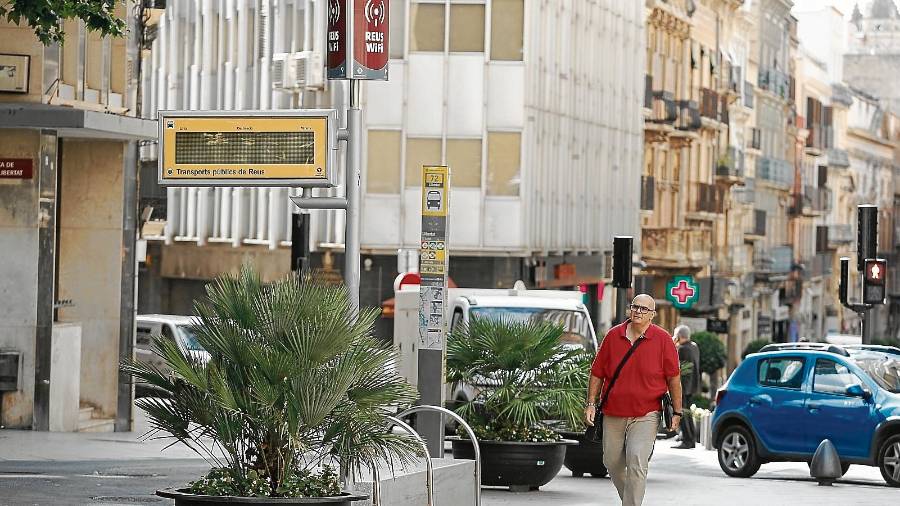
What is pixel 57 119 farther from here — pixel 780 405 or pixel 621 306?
pixel 621 306

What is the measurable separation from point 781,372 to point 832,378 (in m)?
0.82

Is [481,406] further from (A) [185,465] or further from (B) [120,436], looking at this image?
(B) [120,436]

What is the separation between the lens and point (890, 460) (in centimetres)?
2358

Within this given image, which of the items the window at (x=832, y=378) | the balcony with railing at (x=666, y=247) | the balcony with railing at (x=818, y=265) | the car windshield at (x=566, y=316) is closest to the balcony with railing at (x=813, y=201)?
the balcony with railing at (x=818, y=265)

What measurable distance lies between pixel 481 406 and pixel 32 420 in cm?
635

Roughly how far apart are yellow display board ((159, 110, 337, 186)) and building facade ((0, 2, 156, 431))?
21.9ft

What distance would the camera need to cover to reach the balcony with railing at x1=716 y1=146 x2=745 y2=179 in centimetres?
7781

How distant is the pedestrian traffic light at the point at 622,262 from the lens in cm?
3088

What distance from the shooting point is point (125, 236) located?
998 inches

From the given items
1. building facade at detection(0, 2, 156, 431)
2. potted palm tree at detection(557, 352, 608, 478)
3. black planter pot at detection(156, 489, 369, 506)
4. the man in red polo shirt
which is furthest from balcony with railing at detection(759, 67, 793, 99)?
black planter pot at detection(156, 489, 369, 506)

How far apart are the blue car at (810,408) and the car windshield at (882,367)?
12 millimetres

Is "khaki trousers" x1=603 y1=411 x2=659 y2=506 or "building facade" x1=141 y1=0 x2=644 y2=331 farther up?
"building facade" x1=141 y1=0 x2=644 y2=331

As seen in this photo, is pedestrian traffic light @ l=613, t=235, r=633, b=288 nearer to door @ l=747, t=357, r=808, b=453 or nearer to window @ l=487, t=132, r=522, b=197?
door @ l=747, t=357, r=808, b=453

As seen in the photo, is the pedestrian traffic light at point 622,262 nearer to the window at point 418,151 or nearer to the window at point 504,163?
the window at point 504,163
